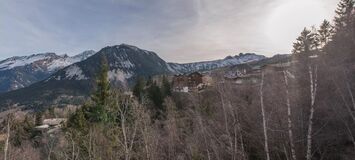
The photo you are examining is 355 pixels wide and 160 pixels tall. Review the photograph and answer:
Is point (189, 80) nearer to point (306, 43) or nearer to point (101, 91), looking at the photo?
point (101, 91)

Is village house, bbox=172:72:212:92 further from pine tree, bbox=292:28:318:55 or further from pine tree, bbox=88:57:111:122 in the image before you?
pine tree, bbox=292:28:318:55

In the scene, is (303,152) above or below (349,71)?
below

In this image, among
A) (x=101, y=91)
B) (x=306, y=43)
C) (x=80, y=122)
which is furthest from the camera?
(x=101, y=91)

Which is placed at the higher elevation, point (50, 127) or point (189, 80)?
point (189, 80)

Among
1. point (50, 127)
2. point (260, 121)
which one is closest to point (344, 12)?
point (260, 121)

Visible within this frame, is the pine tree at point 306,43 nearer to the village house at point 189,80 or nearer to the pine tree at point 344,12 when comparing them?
the pine tree at point 344,12

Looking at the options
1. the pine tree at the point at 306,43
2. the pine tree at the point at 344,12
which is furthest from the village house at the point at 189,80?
the pine tree at the point at 306,43

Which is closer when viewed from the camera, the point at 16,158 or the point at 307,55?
the point at 307,55

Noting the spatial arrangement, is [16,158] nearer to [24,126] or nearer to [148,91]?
[148,91]

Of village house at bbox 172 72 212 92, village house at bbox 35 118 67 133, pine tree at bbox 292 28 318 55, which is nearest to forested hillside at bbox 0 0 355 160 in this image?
pine tree at bbox 292 28 318 55

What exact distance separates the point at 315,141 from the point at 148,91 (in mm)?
49309

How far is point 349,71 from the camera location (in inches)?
1300

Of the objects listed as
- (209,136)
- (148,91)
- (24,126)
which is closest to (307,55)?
(209,136)

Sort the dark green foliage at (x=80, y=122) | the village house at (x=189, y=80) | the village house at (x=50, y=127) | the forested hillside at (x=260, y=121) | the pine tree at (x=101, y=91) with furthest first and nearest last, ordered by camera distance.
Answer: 1. the village house at (x=189, y=80)
2. the village house at (x=50, y=127)
3. the pine tree at (x=101, y=91)
4. the dark green foliage at (x=80, y=122)
5. the forested hillside at (x=260, y=121)
